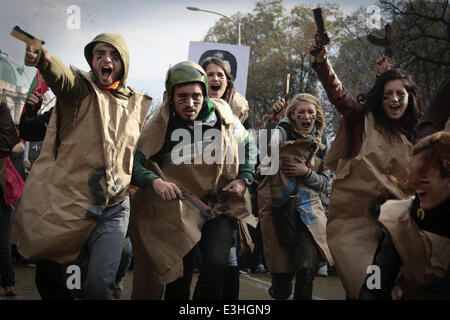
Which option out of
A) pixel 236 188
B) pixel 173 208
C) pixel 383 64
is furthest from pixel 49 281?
pixel 383 64

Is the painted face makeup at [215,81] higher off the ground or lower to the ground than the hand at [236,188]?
higher

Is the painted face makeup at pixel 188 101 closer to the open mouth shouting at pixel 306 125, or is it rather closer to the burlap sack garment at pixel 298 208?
the burlap sack garment at pixel 298 208

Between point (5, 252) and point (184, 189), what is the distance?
2.58 metres

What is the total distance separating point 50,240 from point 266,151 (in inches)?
92.0

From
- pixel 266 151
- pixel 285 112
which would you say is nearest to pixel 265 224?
pixel 266 151

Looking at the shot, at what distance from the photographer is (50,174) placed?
12.3 ft

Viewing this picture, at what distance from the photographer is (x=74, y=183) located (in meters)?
3.72

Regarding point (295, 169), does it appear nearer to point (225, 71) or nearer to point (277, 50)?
point (225, 71)

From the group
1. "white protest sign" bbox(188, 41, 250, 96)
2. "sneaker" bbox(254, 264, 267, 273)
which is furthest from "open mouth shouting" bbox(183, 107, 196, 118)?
"sneaker" bbox(254, 264, 267, 273)

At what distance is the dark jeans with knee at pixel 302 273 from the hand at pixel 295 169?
44 cm

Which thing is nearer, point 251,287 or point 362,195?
point 362,195

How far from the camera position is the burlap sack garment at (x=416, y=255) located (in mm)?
2789

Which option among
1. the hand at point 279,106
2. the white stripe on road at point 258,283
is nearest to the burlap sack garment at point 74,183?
the hand at point 279,106
